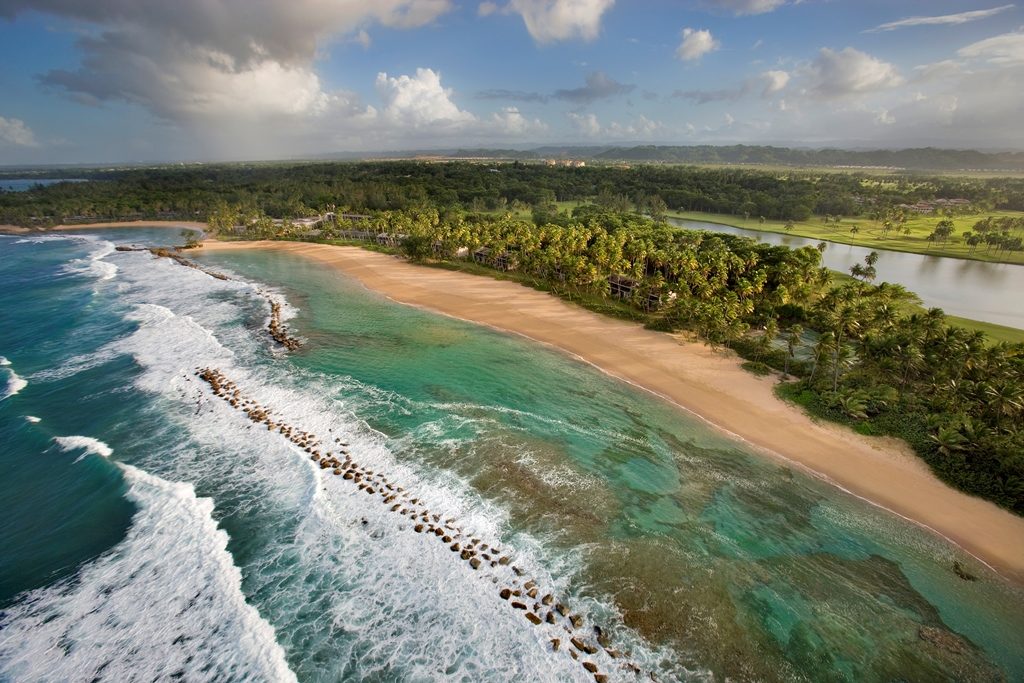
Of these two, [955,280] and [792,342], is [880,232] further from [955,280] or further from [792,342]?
[792,342]

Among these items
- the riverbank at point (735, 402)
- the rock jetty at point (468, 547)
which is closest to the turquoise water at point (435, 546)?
the rock jetty at point (468, 547)

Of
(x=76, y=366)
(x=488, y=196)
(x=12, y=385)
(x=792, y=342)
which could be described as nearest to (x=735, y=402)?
(x=792, y=342)

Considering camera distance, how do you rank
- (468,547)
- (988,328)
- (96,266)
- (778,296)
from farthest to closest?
1. (96,266)
2. (778,296)
3. (988,328)
4. (468,547)

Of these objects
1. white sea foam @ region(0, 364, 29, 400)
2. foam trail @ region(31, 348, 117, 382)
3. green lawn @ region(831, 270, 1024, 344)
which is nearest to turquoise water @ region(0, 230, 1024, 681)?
white sea foam @ region(0, 364, 29, 400)

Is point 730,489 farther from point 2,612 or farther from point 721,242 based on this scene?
point 721,242

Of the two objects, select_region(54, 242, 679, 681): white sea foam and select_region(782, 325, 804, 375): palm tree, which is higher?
select_region(782, 325, 804, 375): palm tree

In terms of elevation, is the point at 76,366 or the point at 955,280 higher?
the point at 76,366

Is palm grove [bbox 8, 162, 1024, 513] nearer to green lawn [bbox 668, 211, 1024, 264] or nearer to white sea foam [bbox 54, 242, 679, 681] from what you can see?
green lawn [bbox 668, 211, 1024, 264]
